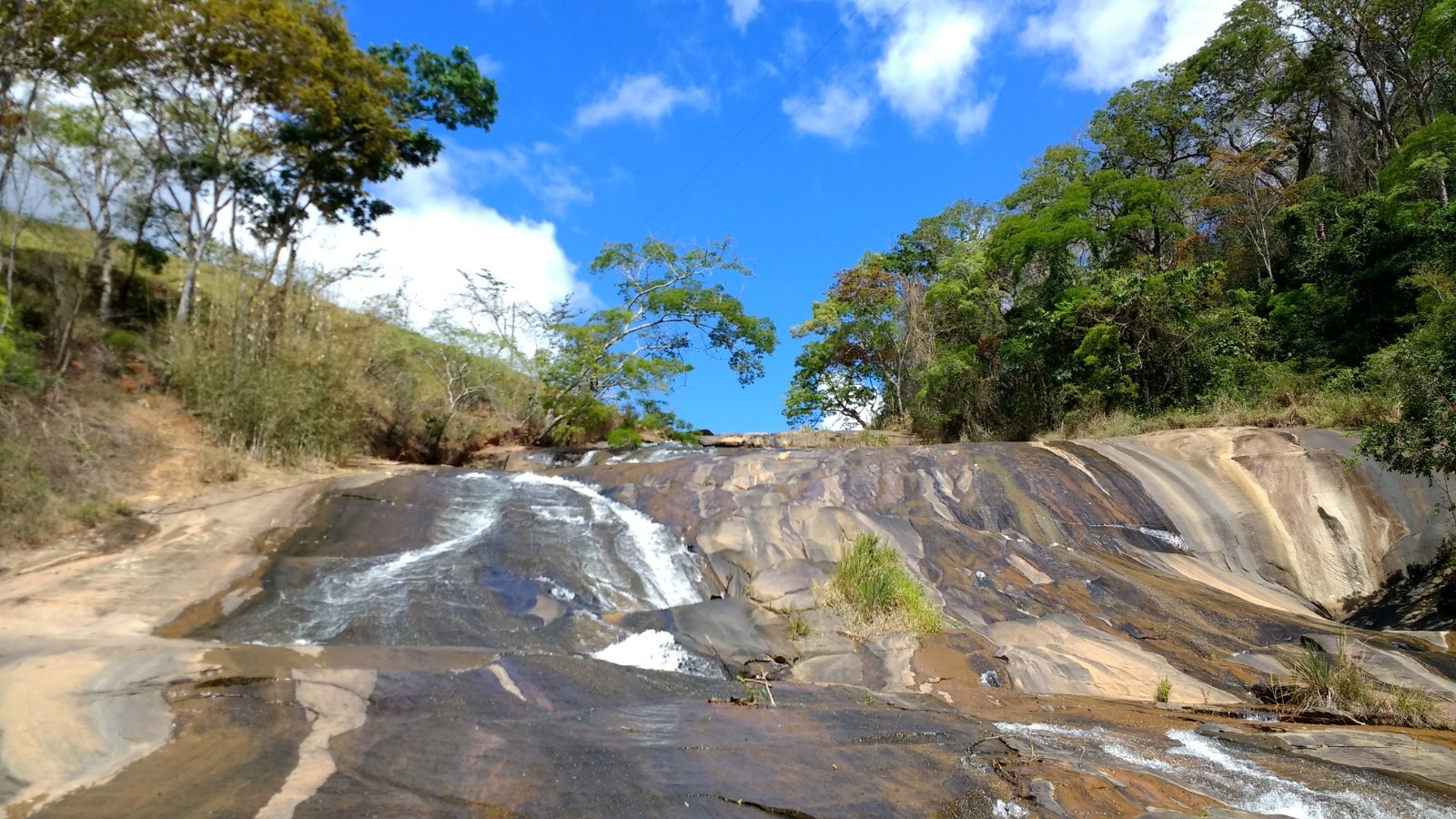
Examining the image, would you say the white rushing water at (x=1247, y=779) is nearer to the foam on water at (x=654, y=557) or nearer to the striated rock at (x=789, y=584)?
the striated rock at (x=789, y=584)

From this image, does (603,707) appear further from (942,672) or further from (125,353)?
(125,353)

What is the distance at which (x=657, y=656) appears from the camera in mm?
7523

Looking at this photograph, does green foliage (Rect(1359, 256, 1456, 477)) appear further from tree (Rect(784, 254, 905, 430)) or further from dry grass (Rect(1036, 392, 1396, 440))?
tree (Rect(784, 254, 905, 430))

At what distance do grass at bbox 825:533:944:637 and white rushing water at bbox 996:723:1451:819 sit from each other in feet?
9.07

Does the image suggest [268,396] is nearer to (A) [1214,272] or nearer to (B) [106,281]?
(B) [106,281]

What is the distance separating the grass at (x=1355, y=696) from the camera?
616 centimetres

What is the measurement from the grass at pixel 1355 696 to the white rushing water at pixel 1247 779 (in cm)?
190

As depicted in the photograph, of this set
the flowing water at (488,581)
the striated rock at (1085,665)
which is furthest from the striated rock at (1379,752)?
the flowing water at (488,581)

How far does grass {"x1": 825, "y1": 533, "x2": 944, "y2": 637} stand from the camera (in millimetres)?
8258

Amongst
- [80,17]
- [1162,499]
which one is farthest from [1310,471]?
[80,17]

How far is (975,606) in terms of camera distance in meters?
9.12

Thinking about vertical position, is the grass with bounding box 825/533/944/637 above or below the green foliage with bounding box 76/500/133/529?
above

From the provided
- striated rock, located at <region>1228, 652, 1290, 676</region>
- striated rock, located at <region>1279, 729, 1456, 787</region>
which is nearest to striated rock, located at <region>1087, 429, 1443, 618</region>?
striated rock, located at <region>1228, 652, 1290, 676</region>

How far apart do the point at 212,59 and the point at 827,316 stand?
61.5 feet
